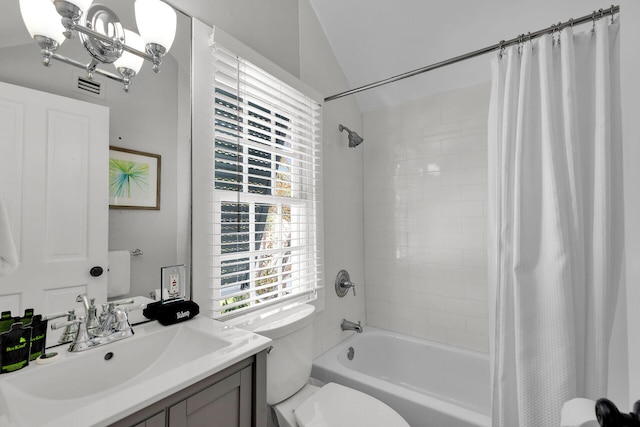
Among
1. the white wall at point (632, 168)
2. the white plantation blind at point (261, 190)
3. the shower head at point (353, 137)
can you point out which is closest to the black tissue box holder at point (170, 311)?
the white plantation blind at point (261, 190)

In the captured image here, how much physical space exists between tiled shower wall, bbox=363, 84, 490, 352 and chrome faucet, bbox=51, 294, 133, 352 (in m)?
1.93

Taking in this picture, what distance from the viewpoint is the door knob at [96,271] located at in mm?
1025

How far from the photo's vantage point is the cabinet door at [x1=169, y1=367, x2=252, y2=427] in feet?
2.58

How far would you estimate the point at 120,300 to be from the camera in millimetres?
1090

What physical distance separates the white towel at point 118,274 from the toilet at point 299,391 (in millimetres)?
478

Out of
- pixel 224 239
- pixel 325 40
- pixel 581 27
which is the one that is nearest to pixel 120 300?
pixel 224 239

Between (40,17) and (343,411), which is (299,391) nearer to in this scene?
(343,411)

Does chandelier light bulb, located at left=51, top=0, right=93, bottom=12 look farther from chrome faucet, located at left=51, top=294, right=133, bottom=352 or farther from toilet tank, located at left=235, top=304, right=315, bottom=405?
toilet tank, located at left=235, top=304, right=315, bottom=405

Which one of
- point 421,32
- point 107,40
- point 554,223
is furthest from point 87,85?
point 421,32

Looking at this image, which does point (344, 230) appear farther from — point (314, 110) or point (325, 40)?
point (325, 40)

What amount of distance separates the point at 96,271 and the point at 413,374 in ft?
7.00

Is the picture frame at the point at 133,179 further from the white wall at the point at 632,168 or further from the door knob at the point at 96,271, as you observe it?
the white wall at the point at 632,168

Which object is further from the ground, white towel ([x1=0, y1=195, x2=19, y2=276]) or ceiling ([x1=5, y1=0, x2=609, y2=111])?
ceiling ([x1=5, y1=0, x2=609, y2=111])

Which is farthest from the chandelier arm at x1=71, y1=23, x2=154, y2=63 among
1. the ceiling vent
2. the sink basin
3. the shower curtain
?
the shower curtain
